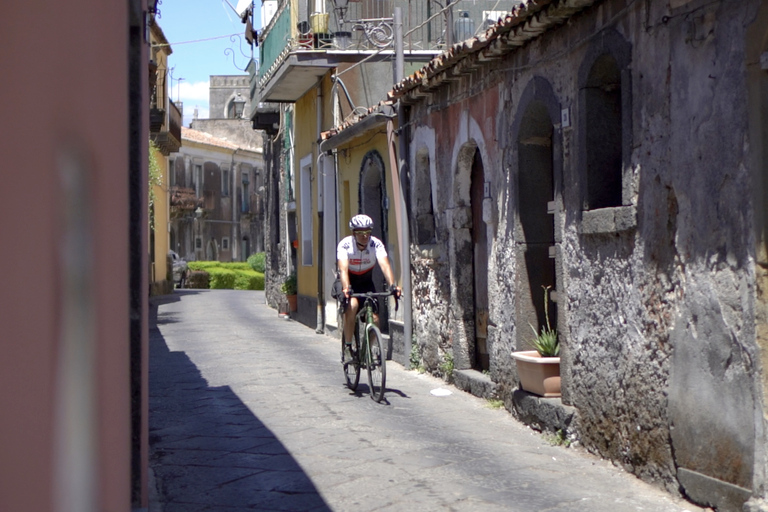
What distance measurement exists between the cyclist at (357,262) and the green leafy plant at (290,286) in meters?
11.0

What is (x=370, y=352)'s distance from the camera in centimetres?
939

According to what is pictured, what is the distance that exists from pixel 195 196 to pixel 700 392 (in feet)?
164

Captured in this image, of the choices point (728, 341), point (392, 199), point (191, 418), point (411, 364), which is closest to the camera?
point (728, 341)

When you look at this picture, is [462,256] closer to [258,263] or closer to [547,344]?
[547,344]

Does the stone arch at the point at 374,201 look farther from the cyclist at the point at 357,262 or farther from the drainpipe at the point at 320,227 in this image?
the cyclist at the point at 357,262

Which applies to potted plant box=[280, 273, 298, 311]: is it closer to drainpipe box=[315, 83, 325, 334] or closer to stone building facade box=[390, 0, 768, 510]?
drainpipe box=[315, 83, 325, 334]

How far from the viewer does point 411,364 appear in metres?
12.1

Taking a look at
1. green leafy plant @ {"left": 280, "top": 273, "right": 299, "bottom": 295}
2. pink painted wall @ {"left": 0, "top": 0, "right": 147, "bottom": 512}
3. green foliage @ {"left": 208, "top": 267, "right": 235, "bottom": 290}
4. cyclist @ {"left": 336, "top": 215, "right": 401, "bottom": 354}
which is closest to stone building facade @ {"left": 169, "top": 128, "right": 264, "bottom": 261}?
green foliage @ {"left": 208, "top": 267, "right": 235, "bottom": 290}

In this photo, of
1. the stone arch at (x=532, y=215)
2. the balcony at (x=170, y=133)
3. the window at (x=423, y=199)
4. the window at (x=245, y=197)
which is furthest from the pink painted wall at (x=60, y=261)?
the window at (x=245, y=197)

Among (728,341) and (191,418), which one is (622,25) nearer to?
(728,341)

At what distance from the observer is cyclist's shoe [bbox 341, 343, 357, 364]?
9.83 meters

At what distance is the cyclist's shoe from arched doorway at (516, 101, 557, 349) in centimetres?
183

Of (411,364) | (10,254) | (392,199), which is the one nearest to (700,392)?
(10,254)

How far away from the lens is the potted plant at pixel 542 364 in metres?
7.88
